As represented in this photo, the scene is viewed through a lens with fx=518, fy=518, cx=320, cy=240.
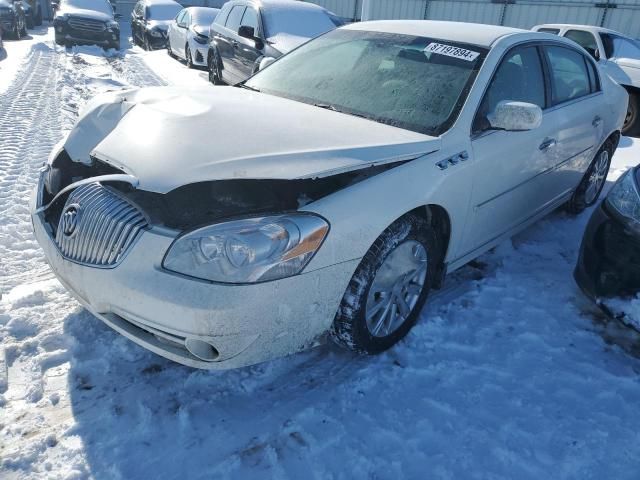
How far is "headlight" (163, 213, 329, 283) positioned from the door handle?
2.12 m

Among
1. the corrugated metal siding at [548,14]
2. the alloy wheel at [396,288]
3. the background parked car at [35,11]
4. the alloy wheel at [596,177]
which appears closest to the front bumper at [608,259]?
the alloy wheel at [396,288]

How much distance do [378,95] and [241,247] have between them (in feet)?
5.04

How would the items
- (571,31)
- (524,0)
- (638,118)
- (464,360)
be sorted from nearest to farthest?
(464,360) → (638,118) → (571,31) → (524,0)

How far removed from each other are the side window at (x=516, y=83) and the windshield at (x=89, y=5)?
48.9 ft

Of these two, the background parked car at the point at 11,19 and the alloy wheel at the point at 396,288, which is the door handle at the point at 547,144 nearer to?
the alloy wheel at the point at 396,288

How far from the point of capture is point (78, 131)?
2801 mm

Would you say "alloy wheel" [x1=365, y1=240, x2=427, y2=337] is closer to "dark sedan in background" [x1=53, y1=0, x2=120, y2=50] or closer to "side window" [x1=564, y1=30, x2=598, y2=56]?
"side window" [x1=564, y1=30, x2=598, y2=56]

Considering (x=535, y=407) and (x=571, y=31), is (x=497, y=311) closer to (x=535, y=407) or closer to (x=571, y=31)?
(x=535, y=407)

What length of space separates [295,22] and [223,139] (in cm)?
672

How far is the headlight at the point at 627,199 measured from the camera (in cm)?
278

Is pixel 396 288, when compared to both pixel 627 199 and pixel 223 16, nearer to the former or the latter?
pixel 627 199

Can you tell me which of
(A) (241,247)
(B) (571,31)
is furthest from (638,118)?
(A) (241,247)

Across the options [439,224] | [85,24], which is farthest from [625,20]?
[439,224]

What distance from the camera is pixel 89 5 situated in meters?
15.3
